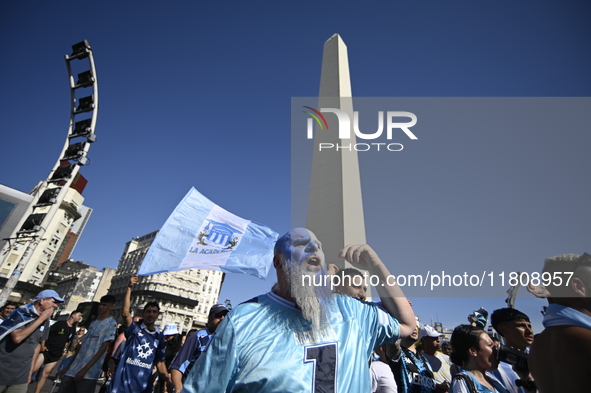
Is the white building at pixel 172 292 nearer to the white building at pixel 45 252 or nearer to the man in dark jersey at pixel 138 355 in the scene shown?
the white building at pixel 45 252

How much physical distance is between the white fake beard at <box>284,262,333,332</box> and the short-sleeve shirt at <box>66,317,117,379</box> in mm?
4326

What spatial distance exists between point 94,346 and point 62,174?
503 centimetres

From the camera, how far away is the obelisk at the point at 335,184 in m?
10.2

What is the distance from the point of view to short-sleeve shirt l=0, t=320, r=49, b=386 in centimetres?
338

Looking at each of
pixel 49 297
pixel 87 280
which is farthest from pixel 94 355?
pixel 87 280

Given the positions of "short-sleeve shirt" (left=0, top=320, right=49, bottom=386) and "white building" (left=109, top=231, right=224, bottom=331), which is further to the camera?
"white building" (left=109, top=231, right=224, bottom=331)

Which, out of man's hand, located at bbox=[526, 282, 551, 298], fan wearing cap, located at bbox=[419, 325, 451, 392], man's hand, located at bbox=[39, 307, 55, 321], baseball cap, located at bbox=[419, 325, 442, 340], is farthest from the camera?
baseball cap, located at bbox=[419, 325, 442, 340]

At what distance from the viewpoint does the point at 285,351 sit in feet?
4.07

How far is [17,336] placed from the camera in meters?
3.36

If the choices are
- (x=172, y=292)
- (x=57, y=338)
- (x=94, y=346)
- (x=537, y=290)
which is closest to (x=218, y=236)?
(x=94, y=346)

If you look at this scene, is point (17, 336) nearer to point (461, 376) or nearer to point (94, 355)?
point (94, 355)

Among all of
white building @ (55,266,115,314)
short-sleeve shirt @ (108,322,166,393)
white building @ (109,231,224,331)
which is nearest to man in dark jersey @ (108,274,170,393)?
short-sleeve shirt @ (108,322,166,393)

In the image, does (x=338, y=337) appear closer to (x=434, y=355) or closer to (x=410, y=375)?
(x=410, y=375)

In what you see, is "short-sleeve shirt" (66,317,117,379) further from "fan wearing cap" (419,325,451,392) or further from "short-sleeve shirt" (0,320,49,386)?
"fan wearing cap" (419,325,451,392)
